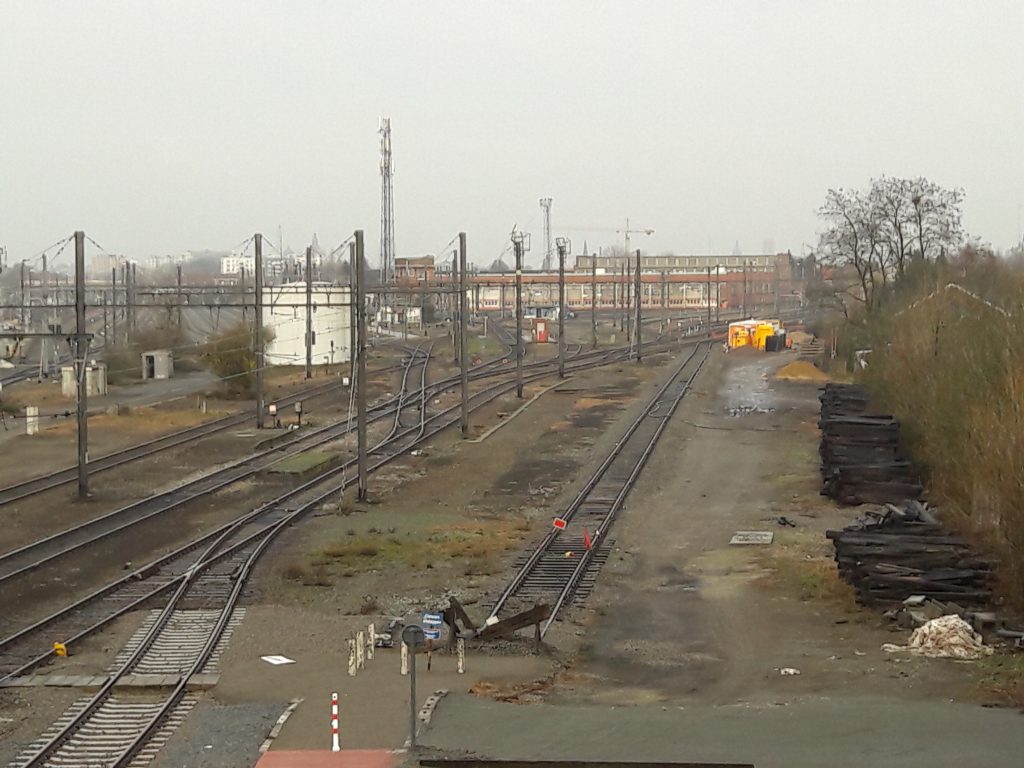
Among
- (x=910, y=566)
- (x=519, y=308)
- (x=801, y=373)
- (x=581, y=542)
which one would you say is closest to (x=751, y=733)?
(x=910, y=566)

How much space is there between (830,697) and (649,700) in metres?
1.85

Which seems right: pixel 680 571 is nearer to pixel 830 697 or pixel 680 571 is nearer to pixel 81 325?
pixel 830 697

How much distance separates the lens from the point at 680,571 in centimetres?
2116

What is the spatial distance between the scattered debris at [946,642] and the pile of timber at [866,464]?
10.8 m

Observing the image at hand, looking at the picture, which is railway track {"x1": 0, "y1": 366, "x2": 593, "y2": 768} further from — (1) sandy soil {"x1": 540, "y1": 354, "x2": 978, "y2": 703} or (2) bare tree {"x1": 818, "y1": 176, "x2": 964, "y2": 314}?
(2) bare tree {"x1": 818, "y1": 176, "x2": 964, "y2": 314}

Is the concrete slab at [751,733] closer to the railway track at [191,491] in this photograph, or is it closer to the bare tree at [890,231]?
the railway track at [191,491]

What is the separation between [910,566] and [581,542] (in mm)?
6804

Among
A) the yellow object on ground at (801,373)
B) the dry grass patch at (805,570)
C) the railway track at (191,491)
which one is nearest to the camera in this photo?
the dry grass patch at (805,570)

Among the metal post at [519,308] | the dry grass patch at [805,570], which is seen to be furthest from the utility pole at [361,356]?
the metal post at [519,308]

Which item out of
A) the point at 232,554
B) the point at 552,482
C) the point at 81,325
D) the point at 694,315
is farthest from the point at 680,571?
the point at 694,315

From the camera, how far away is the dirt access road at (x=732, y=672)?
1122cm

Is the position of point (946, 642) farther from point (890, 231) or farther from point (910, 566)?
point (890, 231)

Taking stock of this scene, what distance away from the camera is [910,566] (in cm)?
1769

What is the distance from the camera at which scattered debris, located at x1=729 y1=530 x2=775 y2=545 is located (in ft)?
76.2
